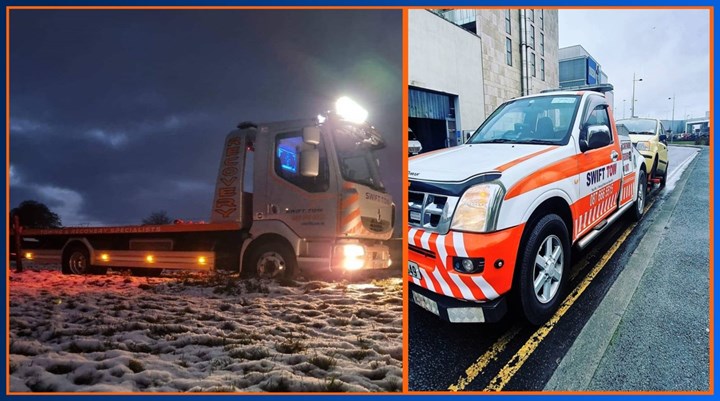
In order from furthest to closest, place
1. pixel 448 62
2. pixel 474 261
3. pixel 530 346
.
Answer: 1. pixel 448 62
2. pixel 530 346
3. pixel 474 261

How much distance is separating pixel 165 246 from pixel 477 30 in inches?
92.3

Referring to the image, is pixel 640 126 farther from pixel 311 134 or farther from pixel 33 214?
pixel 33 214

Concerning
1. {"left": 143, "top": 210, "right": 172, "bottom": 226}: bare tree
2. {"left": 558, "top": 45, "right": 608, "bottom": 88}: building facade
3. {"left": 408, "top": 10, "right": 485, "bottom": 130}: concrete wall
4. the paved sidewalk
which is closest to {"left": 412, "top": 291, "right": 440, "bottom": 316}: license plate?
the paved sidewalk

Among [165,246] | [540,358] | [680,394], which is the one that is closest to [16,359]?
[165,246]

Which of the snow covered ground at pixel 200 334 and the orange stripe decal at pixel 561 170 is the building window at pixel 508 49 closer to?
the orange stripe decal at pixel 561 170

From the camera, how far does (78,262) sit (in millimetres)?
2555

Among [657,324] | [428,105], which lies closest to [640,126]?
[657,324]

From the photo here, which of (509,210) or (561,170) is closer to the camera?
(509,210)

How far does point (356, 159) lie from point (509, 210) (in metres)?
1.05

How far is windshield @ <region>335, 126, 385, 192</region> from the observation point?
2441 millimetres

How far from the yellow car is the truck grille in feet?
6.85

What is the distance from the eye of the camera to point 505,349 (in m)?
1.90

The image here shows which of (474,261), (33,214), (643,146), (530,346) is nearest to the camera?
(474,261)

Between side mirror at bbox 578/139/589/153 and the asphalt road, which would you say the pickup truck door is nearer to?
side mirror at bbox 578/139/589/153
